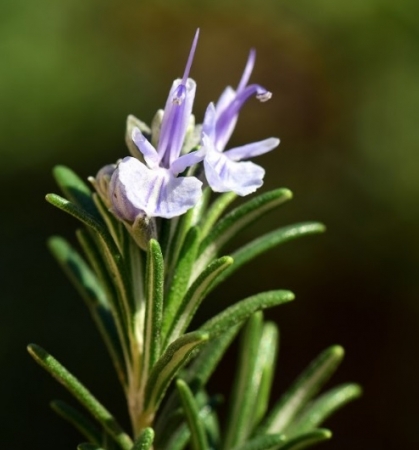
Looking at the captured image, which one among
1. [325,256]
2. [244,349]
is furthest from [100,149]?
[244,349]

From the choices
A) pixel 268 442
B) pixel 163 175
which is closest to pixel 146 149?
pixel 163 175

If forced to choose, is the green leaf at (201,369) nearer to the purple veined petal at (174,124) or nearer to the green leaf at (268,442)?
the green leaf at (268,442)

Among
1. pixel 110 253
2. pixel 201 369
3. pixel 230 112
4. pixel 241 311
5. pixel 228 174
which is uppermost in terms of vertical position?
pixel 230 112

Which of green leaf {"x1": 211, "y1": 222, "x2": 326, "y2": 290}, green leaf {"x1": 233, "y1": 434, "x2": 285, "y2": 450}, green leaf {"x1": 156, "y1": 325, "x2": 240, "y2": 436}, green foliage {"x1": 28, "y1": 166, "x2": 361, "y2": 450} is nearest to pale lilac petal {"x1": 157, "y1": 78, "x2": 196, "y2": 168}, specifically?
green foliage {"x1": 28, "y1": 166, "x2": 361, "y2": 450}

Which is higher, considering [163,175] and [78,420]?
[163,175]

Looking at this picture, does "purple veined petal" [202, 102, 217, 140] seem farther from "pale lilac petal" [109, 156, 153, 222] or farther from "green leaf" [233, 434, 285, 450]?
"green leaf" [233, 434, 285, 450]

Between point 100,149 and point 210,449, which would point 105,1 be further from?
point 210,449

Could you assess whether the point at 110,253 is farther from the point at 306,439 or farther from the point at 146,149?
the point at 306,439

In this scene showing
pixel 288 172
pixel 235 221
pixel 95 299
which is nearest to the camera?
pixel 235 221
